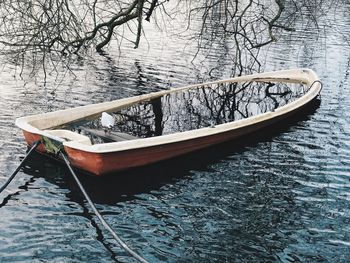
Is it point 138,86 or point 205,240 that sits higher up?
point 138,86

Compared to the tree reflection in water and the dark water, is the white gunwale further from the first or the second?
the dark water

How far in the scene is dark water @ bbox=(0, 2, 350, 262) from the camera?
20.4 feet

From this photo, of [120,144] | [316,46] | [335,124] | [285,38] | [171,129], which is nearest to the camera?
[120,144]

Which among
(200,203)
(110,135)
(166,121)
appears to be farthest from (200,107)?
(200,203)

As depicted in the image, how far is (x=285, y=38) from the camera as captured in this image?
870 inches

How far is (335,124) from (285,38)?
37.4 ft

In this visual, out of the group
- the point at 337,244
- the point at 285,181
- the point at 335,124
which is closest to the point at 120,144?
the point at 285,181

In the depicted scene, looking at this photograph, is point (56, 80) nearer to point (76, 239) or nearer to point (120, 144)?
point (120, 144)

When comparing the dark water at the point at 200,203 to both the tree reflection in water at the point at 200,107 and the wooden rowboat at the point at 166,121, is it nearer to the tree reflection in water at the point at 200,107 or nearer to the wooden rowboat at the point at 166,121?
the wooden rowboat at the point at 166,121

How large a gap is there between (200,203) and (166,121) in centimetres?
350

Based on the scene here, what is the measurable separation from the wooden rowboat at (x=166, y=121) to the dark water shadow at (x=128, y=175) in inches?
5.6

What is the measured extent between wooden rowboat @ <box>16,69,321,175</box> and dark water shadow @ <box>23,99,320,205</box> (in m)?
0.14

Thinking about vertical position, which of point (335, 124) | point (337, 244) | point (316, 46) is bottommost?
point (337, 244)

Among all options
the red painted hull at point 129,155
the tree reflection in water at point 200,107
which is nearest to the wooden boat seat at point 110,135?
the tree reflection in water at point 200,107
